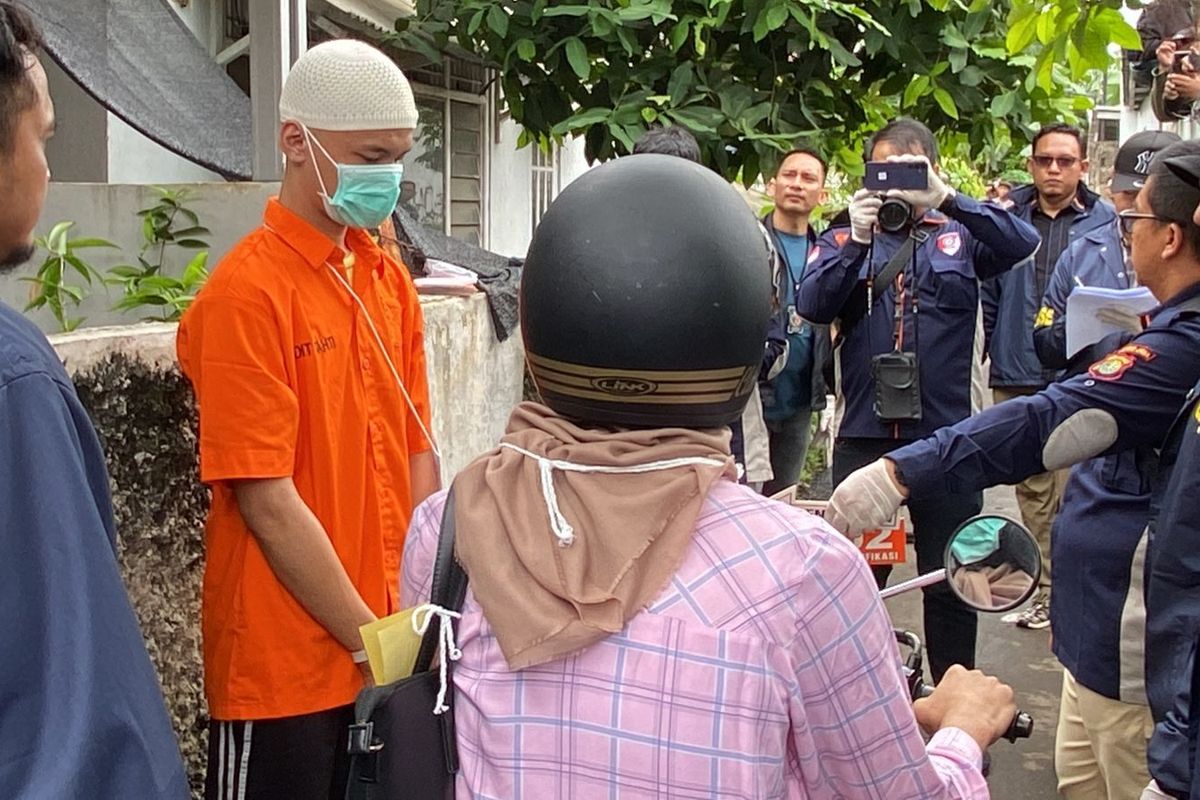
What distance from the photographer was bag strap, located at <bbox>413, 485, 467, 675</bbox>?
1534 millimetres

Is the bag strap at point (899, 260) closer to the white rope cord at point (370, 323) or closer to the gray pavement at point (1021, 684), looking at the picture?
the gray pavement at point (1021, 684)

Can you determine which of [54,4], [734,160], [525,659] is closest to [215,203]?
[54,4]

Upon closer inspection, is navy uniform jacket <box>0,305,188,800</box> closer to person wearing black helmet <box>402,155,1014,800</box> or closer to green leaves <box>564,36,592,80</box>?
person wearing black helmet <box>402,155,1014,800</box>

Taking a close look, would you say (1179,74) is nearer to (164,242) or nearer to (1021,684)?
(1021,684)

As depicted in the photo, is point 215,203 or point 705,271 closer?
point 705,271

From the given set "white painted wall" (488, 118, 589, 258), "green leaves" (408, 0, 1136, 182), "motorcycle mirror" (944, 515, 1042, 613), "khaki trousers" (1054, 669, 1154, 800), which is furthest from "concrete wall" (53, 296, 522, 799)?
"white painted wall" (488, 118, 589, 258)

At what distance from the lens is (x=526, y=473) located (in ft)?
4.96

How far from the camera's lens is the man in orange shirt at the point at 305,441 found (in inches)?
100.0

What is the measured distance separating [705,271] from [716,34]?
6.27 metres

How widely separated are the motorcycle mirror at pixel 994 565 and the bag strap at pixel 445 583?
958mm

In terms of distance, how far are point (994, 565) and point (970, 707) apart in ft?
1.52

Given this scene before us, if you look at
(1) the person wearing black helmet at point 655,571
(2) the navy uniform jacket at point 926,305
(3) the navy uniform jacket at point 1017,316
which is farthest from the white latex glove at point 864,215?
(1) the person wearing black helmet at point 655,571

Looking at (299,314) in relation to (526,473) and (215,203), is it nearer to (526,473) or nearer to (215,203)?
(526,473)

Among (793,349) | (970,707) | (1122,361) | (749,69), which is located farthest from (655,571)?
(749,69)
